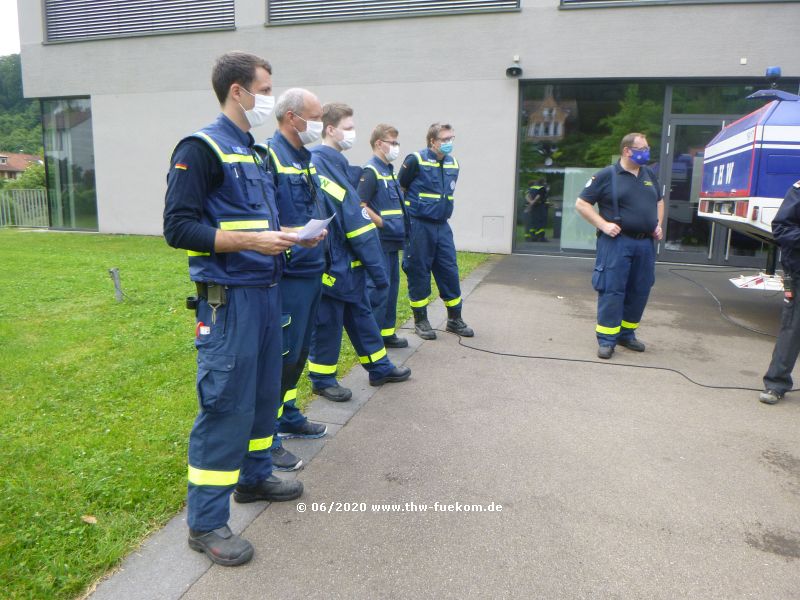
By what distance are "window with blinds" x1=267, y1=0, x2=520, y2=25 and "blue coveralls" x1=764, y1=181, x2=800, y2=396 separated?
9483 mm

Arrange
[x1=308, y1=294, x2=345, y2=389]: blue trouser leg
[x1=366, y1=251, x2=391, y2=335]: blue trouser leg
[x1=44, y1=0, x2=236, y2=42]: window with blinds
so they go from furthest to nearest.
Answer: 1. [x1=44, y1=0, x2=236, y2=42]: window with blinds
2. [x1=366, y1=251, x2=391, y2=335]: blue trouser leg
3. [x1=308, y1=294, x2=345, y2=389]: blue trouser leg

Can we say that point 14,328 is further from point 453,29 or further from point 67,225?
point 67,225

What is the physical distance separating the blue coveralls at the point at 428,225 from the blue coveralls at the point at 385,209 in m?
0.48

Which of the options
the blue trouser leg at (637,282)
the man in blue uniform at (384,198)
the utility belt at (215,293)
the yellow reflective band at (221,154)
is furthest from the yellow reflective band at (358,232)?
the blue trouser leg at (637,282)

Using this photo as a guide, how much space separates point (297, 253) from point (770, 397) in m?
3.80

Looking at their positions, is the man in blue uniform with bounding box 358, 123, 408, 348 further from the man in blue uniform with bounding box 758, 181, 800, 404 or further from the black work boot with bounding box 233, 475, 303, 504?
the man in blue uniform with bounding box 758, 181, 800, 404

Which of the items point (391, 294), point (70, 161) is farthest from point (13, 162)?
point (391, 294)

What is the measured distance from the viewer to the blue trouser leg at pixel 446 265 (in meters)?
6.29

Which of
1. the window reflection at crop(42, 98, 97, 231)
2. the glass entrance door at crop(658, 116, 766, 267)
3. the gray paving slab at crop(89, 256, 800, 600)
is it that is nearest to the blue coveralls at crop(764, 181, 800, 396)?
the gray paving slab at crop(89, 256, 800, 600)

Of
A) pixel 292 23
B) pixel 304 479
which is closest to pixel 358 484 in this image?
pixel 304 479

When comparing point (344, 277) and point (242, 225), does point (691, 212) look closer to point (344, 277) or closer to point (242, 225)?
point (344, 277)

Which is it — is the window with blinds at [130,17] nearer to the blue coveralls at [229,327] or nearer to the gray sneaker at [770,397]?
the blue coveralls at [229,327]

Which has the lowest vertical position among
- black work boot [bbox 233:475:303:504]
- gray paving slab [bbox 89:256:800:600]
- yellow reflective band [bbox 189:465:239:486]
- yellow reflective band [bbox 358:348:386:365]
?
gray paving slab [bbox 89:256:800:600]

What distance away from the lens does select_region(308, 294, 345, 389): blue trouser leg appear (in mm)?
4379
